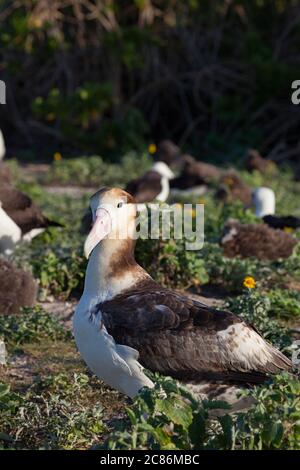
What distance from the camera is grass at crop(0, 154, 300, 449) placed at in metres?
4.06

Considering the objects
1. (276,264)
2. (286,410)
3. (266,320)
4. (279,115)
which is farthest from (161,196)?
(286,410)

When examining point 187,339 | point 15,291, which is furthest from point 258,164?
point 187,339

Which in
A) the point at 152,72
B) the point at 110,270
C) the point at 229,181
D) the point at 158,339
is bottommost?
the point at 158,339

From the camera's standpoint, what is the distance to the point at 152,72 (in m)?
17.8

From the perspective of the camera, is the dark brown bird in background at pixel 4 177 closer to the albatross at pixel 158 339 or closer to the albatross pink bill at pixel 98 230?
the albatross pink bill at pixel 98 230

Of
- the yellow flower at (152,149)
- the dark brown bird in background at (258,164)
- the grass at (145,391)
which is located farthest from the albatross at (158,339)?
the yellow flower at (152,149)

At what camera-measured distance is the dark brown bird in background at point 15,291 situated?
22.6 feet

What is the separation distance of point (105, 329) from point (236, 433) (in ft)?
3.25

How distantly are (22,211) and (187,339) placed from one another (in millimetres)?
4351

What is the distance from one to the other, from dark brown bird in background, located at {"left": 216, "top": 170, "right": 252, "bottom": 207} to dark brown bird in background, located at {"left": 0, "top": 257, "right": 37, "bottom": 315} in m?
5.31

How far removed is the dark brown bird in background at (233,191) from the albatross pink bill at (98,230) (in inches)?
273

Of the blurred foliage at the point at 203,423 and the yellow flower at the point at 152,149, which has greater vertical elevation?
the yellow flower at the point at 152,149

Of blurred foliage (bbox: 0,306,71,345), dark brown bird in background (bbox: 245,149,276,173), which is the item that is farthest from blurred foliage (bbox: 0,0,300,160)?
blurred foliage (bbox: 0,306,71,345)

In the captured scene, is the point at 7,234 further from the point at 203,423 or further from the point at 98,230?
the point at 203,423
